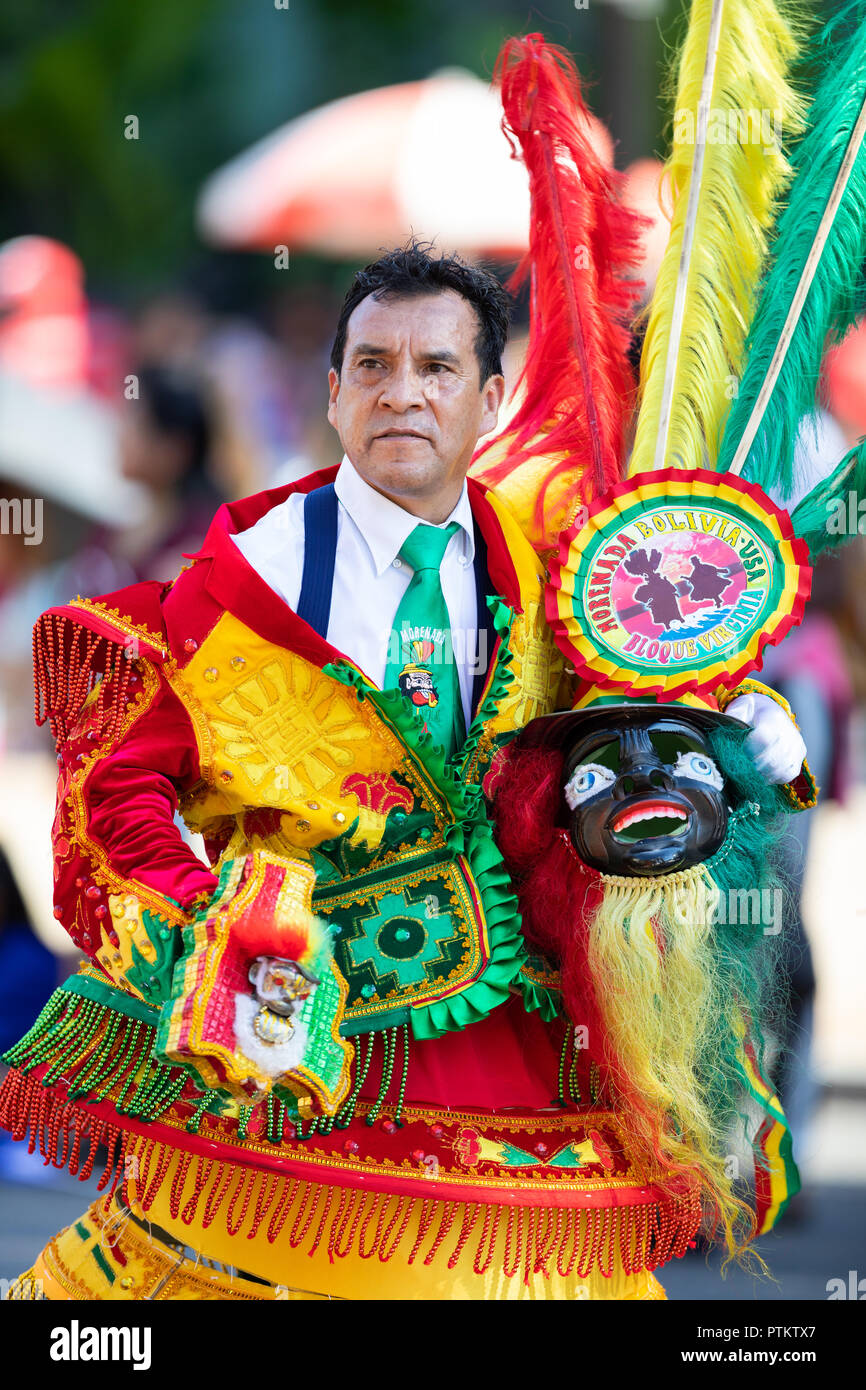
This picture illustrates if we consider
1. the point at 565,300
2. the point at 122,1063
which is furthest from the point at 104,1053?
the point at 565,300

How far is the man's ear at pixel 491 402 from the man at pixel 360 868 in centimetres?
2

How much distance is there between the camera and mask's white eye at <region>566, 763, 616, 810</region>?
2189 millimetres

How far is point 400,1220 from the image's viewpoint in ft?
7.08

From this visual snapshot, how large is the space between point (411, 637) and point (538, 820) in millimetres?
298

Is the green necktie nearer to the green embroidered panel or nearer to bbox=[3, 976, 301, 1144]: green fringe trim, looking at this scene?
the green embroidered panel

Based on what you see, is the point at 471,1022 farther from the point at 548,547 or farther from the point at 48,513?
the point at 48,513

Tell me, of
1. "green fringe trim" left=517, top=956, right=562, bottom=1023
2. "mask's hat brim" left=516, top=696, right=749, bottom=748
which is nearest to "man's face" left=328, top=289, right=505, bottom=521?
"mask's hat brim" left=516, top=696, right=749, bottom=748

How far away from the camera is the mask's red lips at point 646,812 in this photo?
214 cm

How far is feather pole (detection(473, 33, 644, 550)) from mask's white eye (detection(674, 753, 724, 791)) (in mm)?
435

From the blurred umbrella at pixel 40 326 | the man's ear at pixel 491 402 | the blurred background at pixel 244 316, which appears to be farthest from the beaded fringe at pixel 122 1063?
the blurred umbrella at pixel 40 326

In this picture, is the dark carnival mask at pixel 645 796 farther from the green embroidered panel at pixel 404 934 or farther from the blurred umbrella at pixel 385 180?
the blurred umbrella at pixel 385 180

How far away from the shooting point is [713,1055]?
2.27 metres

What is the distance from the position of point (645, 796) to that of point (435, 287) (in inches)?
29.2

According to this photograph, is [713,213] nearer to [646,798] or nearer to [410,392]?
[410,392]
